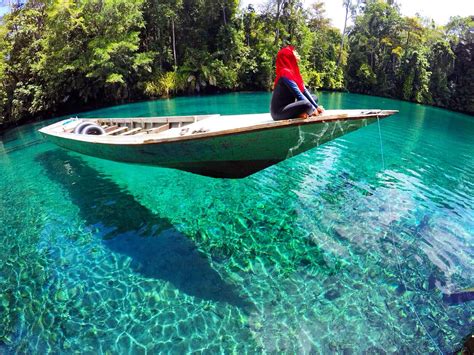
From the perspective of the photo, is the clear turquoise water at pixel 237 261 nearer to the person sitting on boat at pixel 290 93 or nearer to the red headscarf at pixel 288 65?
the person sitting on boat at pixel 290 93

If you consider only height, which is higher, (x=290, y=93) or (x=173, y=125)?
(x=290, y=93)

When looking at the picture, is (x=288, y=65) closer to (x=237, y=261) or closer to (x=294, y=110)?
(x=294, y=110)

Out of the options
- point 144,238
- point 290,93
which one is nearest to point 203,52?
point 144,238

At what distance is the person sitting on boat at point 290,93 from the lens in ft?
14.3

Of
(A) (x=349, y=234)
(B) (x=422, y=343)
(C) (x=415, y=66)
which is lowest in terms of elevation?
(B) (x=422, y=343)

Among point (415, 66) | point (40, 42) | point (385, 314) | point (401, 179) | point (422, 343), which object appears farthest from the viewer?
point (415, 66)

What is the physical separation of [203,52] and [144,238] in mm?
27488

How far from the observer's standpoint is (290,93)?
14.9 ft

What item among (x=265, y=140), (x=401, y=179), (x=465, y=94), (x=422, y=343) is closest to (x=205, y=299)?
(x=265, y=140)

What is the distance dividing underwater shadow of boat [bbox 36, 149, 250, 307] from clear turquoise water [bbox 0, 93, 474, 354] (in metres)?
0.03

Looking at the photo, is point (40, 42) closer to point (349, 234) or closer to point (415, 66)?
point (349, 234)

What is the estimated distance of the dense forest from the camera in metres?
23.2

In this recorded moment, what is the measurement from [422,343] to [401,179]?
6.21m

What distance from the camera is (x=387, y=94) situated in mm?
33938
